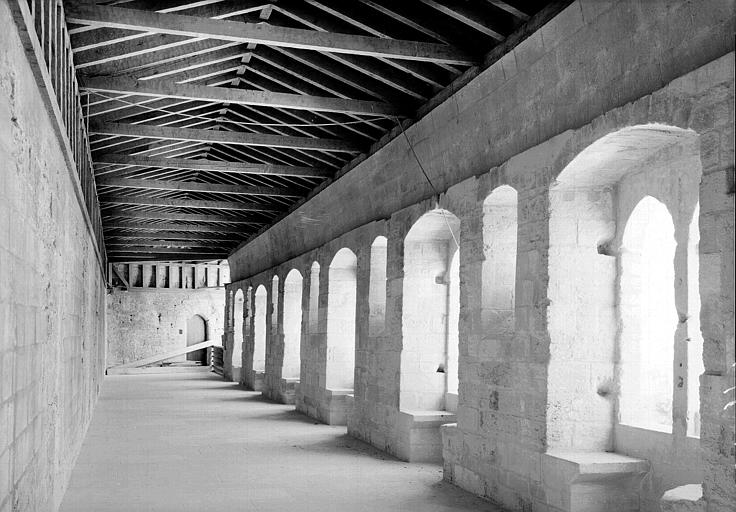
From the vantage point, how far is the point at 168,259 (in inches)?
1064

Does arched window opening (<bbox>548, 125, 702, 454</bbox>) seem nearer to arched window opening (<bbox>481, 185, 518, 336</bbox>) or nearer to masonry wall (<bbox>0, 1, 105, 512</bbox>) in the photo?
arched window opening (<bbox>481, 185, 518, 336</bbox>)

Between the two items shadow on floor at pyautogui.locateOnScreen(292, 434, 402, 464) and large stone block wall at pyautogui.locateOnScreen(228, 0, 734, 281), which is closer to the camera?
large stone block wall at pyautogui.locateOnScreen(228, 0, 734, 281)

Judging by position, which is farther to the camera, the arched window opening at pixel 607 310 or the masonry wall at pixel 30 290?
the arched window opening at pixel 607 310

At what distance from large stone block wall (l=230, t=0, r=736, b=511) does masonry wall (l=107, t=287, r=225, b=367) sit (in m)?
20.5

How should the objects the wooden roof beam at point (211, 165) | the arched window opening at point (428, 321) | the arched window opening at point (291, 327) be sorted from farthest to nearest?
the arched window opening at point (291, 327), the wooden roof beam at point (211, 165), the arched window opening at point (428, 321)

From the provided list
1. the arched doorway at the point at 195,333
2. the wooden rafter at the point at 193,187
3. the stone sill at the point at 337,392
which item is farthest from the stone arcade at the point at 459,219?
the arched doorway at the point at 195,333

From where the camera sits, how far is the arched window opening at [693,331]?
16.9 feet

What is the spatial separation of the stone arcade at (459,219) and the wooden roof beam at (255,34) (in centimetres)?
2

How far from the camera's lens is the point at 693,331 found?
17.0 ft

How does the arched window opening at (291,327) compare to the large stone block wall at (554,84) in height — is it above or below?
below

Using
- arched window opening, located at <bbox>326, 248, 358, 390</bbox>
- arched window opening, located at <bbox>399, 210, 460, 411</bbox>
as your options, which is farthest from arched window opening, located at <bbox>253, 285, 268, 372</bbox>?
arched window opening, located at <bbox>399, 210, 460, 411</bbox>

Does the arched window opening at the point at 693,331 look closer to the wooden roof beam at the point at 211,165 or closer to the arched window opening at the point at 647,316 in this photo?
the arched window opening at the point at 647,316

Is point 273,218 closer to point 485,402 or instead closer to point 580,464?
point 485,402

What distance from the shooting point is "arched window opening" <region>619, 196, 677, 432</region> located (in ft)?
19.3
